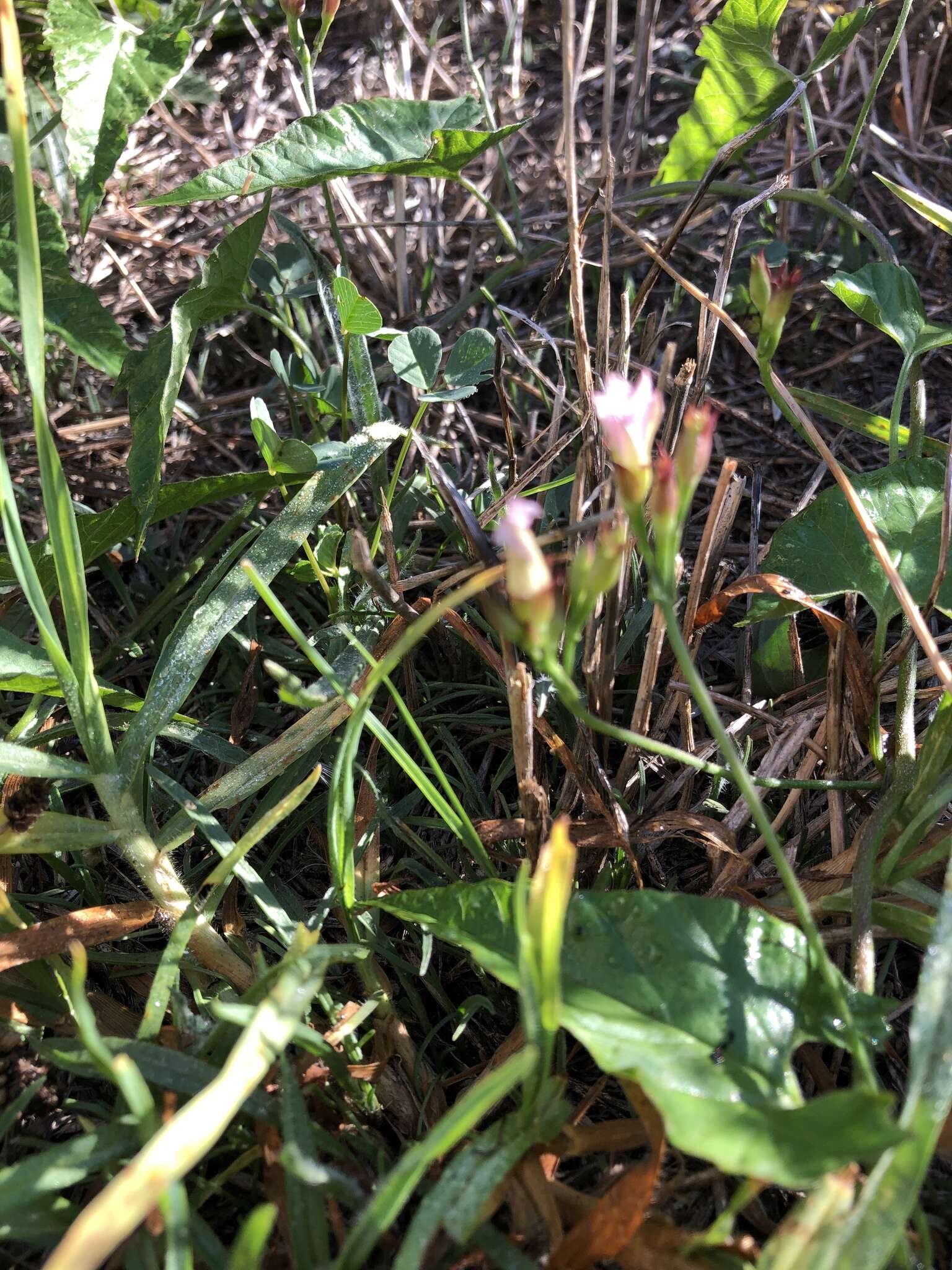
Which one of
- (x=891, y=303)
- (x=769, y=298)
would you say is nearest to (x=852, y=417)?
(x=891, y=303)

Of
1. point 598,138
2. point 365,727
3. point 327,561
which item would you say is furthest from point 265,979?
point 598,138

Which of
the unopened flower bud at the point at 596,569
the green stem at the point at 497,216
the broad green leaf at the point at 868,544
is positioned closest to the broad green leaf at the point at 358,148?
the green stem at the point at 497,216

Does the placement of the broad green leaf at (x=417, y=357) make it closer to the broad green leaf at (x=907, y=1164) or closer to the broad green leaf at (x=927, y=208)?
the broad green leaf at (x=927, y=208)

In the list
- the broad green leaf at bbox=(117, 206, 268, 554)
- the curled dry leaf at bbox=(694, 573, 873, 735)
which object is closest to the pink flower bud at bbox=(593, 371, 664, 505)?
the curled dry leaf at bbox=(694, 573, 873, 735)

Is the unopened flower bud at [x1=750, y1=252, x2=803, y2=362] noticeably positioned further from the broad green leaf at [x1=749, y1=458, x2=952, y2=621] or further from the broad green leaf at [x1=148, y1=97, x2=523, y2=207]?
the broad green leaf at [x1=148, y1=97, x2=523, y2=207]

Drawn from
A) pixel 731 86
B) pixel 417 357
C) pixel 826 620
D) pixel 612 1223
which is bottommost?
pixel 612 1223

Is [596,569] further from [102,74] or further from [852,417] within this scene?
[102,74]
